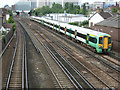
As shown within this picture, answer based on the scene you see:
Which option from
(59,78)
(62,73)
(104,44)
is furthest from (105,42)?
(59,78)

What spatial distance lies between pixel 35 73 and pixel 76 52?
31.8ft

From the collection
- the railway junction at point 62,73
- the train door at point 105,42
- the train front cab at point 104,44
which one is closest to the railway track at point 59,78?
the railway junction at point 62,73

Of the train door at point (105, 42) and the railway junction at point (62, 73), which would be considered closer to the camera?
the railway junction at point (62, 73)

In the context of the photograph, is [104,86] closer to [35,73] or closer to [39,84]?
[39,84]

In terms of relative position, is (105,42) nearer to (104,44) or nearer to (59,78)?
(104,44)

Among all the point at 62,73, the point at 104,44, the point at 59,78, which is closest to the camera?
the point at 59,78

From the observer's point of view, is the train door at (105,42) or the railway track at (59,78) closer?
→ the railway track at (59,78)

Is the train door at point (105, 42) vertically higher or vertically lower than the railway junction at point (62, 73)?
higher

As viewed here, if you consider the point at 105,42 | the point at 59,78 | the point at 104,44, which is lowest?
the point at 59,78

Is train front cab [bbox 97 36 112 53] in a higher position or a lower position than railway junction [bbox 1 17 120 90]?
higher

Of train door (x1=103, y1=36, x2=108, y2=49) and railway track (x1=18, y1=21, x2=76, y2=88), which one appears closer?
railway track (x1=18, y1=21, x2=76, y2=88)

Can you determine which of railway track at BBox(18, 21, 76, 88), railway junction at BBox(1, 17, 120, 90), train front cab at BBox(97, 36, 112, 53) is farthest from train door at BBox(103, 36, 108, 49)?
railway track at BBox(18, 21, 76, 88)

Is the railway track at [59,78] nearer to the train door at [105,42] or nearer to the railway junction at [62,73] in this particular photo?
the railway junction at [62,73]

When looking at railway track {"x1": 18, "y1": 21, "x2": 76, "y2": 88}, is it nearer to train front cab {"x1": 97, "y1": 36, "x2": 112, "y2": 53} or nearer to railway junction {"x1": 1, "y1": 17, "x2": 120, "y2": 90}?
railway junction {"x1": 1, "y1": 17, "x2": 120, "y2": 90}
